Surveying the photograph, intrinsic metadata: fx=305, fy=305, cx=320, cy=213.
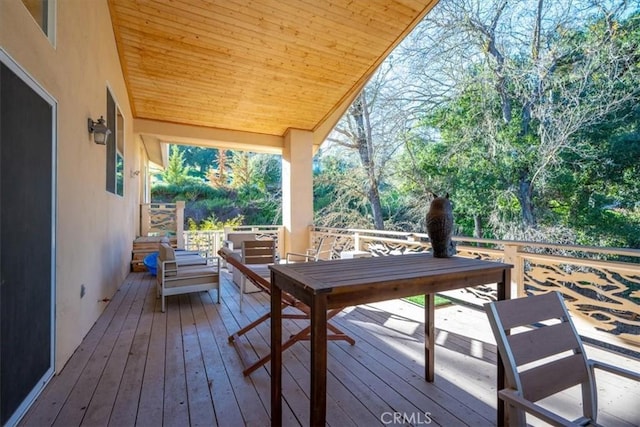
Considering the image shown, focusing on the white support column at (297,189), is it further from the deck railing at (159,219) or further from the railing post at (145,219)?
the railing post at (145,219)

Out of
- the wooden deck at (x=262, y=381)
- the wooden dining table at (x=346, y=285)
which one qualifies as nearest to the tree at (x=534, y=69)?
the wooden deck at (x=262, y=381)

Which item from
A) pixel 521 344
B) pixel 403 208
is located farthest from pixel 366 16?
pixel 403 208

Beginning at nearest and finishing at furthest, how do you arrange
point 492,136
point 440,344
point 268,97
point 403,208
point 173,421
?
point 173,421, point 440,344, point 268,97, point 492,136, point 403,208

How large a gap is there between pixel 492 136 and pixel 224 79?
6.51 m

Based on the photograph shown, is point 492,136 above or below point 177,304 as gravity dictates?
above

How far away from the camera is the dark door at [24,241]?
1540 millimetres

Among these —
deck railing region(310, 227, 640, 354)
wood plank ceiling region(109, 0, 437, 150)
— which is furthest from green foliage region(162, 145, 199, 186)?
deck railing region(310, 227, 640, 354)

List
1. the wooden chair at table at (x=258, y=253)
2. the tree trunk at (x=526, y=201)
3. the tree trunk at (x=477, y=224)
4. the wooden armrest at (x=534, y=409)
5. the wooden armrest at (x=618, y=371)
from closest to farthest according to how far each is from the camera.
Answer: the wooden armrest at (x=534, y=409)
the wooden armrest at (x=618, y=371)
the wooden chair at table at (x=258, y=253)
the tree trunk at (x=526, y=201)
the tree trunk at (x=477, y=224)

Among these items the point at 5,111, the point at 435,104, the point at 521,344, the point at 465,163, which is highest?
the point at 435,104

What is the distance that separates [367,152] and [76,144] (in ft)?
28.6

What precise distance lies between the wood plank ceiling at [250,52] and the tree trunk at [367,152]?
3.85 metres

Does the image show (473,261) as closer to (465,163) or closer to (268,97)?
(268,97)

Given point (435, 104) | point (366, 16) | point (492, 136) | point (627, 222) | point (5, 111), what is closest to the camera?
point (5, 111)

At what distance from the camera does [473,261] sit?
185cm
